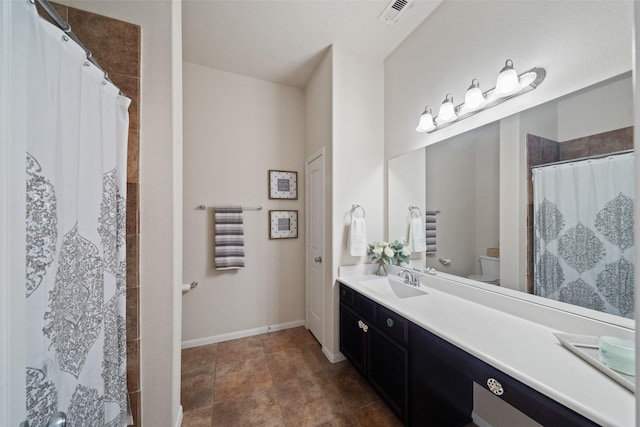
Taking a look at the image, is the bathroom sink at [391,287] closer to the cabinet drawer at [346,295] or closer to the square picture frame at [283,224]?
the cabinet drawer at [346,295]

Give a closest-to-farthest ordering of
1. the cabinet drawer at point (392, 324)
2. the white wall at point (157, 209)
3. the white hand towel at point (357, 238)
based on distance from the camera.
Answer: the white wall at point (157, 209), the cabinet drawer at point (392, 324), the white hand towel at point (357, 238)

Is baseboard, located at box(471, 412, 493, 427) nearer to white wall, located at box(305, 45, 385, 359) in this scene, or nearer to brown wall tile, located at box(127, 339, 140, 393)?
white wall, located at box(305, 45, 385, 359)

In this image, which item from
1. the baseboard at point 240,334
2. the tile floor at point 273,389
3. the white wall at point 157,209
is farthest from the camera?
the baseboard at point 240,334

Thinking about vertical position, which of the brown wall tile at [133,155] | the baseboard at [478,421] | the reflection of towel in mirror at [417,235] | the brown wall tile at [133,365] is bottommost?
the baseboard at [478,421]

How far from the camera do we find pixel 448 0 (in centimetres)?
165

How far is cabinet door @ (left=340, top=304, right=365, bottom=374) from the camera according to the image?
179 cm

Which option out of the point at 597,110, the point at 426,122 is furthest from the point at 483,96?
the point at 597,110

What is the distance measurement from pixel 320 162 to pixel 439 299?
159 cm

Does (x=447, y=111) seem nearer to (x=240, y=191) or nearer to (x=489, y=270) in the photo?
(x=489, y=270)

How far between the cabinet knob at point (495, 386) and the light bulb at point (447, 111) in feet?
4.95

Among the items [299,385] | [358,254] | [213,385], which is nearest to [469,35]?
[358,254]

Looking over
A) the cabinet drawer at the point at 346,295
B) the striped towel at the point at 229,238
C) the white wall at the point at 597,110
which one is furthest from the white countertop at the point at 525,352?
the striped towel at the point at 229,238

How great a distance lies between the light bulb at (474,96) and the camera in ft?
4.56

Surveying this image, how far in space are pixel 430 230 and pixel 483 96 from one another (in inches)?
38.8
